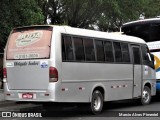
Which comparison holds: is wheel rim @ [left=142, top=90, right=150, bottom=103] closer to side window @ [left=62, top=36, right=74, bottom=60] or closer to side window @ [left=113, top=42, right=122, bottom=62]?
side window @ [left=113, top=42, right=122, bottom=62]

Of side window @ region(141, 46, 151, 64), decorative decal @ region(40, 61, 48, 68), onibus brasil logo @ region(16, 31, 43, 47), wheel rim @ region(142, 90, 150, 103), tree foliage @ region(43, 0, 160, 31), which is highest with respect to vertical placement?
tree foliage @ region(43, 0, 160, 31)

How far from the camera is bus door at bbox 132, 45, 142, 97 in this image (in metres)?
15.5

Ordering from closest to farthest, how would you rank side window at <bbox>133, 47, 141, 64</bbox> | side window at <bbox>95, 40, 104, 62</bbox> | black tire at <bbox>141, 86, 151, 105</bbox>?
1. side window at <bbox>95, 40, 104, 62</bbox>
2. side window at <bbox>133, 47, 141, 64</bbox>
3. black tire at <bbox>141, 86, 151, 105</bbox>

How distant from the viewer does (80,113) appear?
528 inches

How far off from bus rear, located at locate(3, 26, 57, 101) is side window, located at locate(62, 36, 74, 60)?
45 centimetres

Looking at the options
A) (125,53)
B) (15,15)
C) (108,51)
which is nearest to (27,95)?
(108,51)

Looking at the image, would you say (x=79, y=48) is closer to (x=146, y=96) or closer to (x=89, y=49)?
(x=89, y=49)

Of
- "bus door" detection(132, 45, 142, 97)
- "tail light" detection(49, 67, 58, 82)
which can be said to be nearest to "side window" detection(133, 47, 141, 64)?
"bus door" detection(132, 45, 142, 97)

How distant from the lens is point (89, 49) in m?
13.0

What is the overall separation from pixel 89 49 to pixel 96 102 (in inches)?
67.9

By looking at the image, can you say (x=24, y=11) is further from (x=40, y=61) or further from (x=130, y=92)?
(x=40, y=61)

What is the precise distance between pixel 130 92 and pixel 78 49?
360cm

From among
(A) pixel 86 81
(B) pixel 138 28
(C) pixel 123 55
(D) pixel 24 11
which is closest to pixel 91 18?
(D) pixel 24 11

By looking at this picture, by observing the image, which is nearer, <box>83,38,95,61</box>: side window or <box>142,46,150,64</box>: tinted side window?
<box>83,38,95,61</box>: side window
